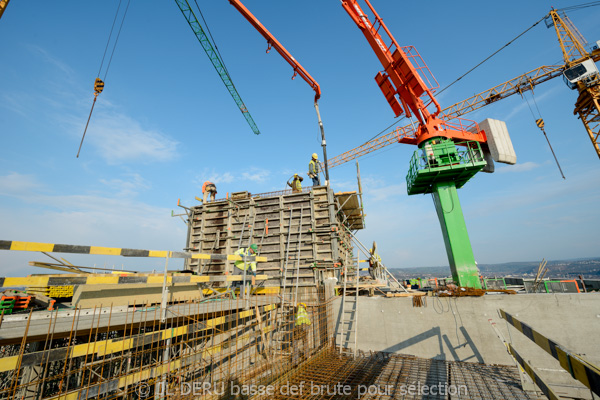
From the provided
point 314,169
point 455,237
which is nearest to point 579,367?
point 455,237

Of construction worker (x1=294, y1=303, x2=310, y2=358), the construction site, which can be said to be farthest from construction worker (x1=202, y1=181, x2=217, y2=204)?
construction worker (x1=294, y1=303, x2=310, y2=358)

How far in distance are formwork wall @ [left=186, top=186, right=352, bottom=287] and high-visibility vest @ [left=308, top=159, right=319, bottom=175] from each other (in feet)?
13.5

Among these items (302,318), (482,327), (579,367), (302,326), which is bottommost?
(482,327)

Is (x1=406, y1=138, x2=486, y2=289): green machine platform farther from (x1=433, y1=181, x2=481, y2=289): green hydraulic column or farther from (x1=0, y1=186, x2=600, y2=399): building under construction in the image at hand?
(x1=0, y1=186, x2=600, y2=399): building under construction

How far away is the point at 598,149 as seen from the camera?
23.8m

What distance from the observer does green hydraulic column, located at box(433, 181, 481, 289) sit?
1129cm

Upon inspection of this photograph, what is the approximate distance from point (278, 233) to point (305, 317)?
Result: 6.09m

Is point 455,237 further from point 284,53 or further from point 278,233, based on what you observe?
point 284,53

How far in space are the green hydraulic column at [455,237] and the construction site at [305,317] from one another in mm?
67

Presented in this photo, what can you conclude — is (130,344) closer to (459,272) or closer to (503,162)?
(459,272)

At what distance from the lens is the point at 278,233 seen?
48.5ft

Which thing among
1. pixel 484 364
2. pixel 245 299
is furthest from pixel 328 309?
pixel 484 364

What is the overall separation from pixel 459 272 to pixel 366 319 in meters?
5.06

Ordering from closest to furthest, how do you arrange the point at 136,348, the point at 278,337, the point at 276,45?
the point at 136,348 → the point at 278,337 → the point at 276,45
